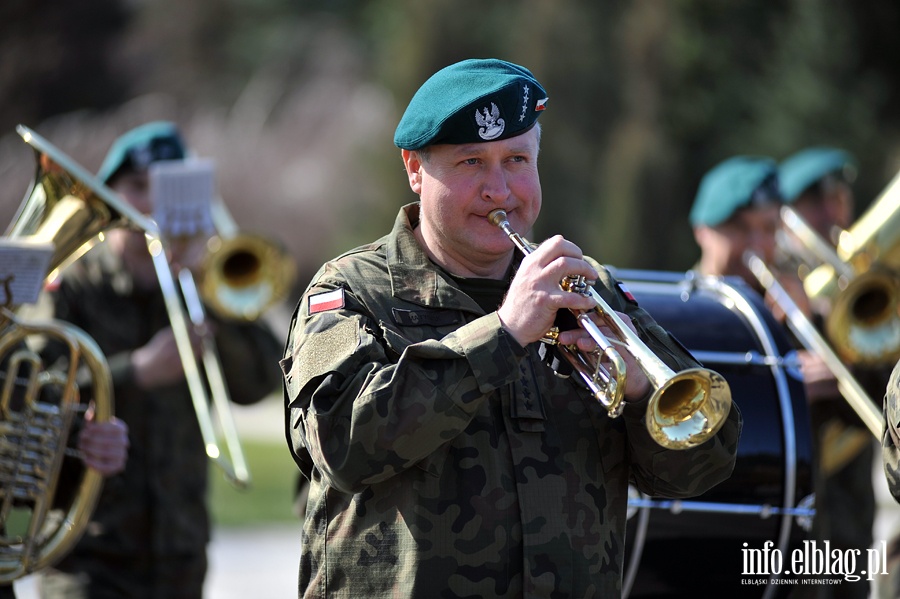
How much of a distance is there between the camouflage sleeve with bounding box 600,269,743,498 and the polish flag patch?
0.69 m

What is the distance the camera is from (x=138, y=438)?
18.0 ft

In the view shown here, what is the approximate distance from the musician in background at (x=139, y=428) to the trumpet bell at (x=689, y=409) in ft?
8.52

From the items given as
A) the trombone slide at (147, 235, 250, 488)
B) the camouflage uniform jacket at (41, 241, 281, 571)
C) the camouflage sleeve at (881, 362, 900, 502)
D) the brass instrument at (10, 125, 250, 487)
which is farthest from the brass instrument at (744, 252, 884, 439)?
the brass instrument at (10, 125, 250, 487)

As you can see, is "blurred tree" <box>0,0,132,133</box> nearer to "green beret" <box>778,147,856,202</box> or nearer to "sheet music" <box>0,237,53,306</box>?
"green beret" <box>778,147,856,202</box>

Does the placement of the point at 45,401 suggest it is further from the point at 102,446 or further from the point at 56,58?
the point at 56,58

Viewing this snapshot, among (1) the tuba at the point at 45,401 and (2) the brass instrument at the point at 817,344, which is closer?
(1) the tuba at the point at 45,401

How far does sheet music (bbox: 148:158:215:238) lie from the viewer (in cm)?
559

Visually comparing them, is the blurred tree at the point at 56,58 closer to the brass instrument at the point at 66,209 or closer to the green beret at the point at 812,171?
the green beret at the point at 812,171

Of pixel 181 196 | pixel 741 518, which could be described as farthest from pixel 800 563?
pixel 181 196

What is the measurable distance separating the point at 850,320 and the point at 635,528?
192cm

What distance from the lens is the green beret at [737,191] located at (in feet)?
20.1

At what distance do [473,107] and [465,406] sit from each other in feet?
2.40

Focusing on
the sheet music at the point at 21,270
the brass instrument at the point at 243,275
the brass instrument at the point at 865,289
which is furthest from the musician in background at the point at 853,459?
the sheet music at the point at 21,270

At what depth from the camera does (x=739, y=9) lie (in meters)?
19.9
